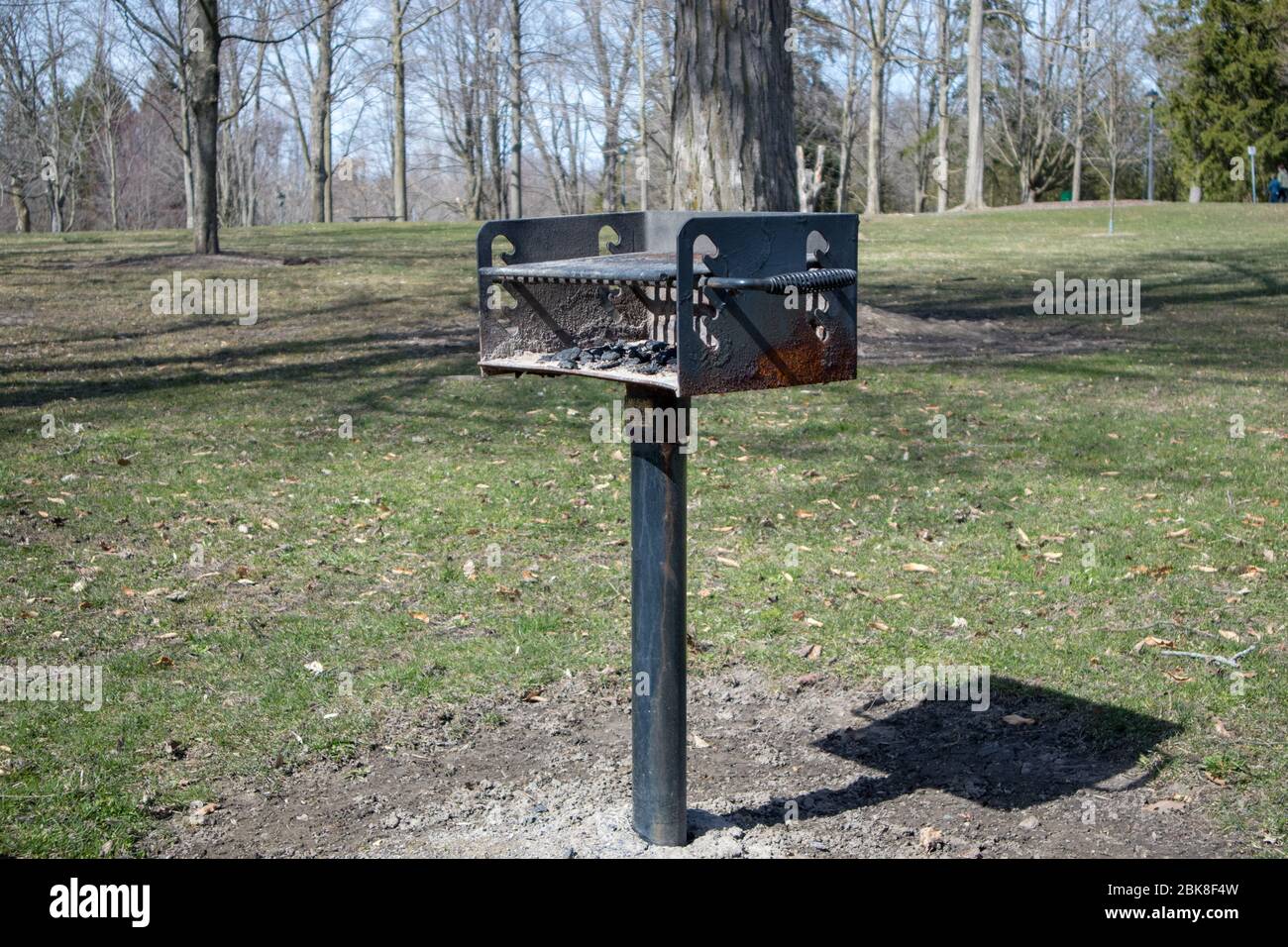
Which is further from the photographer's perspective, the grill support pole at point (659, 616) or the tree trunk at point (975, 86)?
the tree trunk at point (975, 86)

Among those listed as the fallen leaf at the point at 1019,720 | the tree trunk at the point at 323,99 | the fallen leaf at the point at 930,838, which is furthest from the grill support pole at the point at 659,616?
the tree trunk at the point at 323,99

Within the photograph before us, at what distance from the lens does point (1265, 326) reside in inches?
569

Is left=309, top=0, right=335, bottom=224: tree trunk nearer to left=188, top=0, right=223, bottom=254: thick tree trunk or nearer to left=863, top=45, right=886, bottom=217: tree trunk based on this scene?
left=863, top=45, right=886, bottom=217: tree trunk

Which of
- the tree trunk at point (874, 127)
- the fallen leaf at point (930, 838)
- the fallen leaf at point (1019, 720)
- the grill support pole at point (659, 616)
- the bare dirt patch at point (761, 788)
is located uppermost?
the tree trunk at point (874, 127)

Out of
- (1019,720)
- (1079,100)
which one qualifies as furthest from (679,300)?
(1079,100)

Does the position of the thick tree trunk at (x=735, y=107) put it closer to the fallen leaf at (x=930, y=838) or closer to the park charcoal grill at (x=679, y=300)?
the park charcoal grill at (x=679, y=300)

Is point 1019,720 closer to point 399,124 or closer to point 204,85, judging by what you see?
point 204,85

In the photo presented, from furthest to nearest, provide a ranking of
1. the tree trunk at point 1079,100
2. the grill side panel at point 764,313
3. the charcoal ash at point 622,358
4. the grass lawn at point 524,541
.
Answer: the tree trunk at point 1079,100 → the grass lawn at point 524,541 → the charcoal ash at point 622,358 → the grill side panel at point 764,313

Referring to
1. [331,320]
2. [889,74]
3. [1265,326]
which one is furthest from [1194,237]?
[889,74]

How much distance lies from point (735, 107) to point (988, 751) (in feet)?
24.5

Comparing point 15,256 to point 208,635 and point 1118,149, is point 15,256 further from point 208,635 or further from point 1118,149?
point 1118,149

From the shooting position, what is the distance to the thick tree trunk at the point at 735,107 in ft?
35.2

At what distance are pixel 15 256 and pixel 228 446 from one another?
1235cm

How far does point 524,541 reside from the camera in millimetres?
7039
